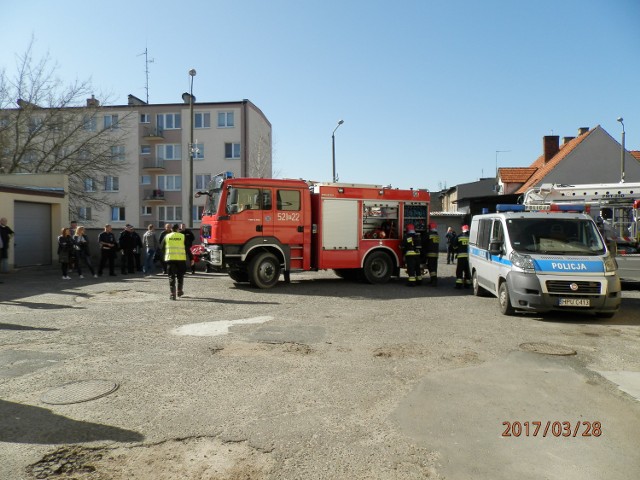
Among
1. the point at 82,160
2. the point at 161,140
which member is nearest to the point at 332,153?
the point at 82,160

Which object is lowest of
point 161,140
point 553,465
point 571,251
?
point 553,465

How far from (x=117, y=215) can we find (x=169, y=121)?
951 centimetres

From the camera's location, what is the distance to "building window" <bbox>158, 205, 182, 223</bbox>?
42906 millimetres

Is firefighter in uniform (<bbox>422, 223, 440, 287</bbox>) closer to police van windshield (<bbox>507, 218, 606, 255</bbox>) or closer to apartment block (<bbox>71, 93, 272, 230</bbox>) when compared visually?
police van windshield (<bbox>507, 218, 606, 255</bbox>)

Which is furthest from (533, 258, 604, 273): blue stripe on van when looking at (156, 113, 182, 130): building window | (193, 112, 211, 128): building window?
(156, 113, 182, 130): building window

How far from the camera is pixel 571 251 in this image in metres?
9.05

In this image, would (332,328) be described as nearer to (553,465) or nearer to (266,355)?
(266,355)

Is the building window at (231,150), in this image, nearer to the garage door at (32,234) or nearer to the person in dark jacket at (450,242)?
the person in dark jacket at (450,242)

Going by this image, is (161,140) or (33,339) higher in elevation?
(161,140)

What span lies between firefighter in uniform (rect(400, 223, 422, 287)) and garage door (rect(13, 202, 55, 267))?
44.2 feet

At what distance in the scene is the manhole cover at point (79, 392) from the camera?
182 inches

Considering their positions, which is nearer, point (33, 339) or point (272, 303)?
point (33, 339)

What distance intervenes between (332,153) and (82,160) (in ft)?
47.5

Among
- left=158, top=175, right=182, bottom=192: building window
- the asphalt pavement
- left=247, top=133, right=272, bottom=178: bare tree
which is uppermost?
left=247, top=133, right=272, bottom=178: bare tree
